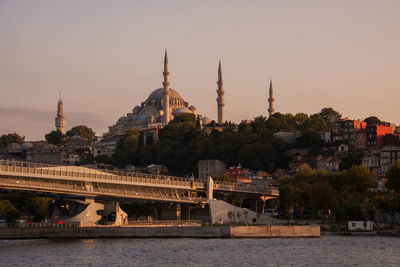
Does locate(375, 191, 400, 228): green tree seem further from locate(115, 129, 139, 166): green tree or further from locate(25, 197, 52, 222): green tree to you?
locate(115, 129, 139, 166): green tree

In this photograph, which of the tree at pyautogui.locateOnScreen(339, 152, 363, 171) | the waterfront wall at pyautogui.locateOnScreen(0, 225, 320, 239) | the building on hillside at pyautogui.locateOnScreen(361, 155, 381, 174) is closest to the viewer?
the waterfront wall at pyautogui.locateOnScreen(0, 225, 320, 239)

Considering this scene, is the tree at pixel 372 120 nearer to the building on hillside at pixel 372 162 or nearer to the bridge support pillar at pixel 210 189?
the building on hillside at pixel 372 162

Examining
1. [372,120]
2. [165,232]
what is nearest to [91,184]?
[165,232]

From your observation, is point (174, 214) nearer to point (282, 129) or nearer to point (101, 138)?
point (282, 129)

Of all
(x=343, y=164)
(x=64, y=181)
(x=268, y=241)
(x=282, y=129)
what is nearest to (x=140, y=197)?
(x=64, y=181)

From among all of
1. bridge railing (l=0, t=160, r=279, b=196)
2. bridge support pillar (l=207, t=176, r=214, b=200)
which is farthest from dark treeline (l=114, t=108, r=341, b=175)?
bridge support pillar (l=207, t=176, r=214, b=200)
